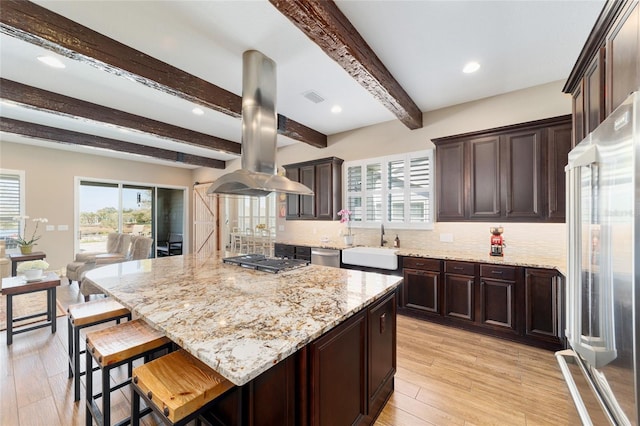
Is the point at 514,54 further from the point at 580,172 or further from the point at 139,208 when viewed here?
the point at 139,208

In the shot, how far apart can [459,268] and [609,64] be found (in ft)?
7.42

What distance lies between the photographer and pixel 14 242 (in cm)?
531

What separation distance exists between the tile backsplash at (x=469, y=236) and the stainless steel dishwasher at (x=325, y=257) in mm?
680

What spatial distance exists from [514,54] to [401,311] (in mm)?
3201

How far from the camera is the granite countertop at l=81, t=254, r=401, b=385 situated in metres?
0.99

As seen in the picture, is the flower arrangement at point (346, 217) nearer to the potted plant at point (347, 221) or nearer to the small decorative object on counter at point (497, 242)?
the potted plant at point (347, 221)

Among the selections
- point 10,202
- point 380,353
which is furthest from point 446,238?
point 10,202

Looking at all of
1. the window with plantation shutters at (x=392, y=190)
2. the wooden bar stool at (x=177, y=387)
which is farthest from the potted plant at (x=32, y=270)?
the window with plantation shutters at (x=392, y=190)

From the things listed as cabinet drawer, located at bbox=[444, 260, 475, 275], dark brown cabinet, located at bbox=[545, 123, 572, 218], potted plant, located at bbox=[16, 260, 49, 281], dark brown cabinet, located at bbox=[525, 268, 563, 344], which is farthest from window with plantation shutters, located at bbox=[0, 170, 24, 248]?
dark brown cabinet, located at bbox=[545, 123, 572, 218]

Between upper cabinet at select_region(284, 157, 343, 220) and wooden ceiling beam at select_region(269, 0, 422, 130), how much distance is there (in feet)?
5.87

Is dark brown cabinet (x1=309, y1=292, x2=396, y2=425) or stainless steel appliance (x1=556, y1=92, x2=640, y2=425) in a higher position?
stainless steel appliance (x1=556, y1=92, x2=640, y2=425)

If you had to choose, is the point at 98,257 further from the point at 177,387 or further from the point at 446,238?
the point at 446,238

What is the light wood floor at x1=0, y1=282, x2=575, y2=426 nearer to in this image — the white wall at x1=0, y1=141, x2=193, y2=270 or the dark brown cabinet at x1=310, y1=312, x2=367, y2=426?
the dark brown cabinet at x1=310, y1=312, x2=367, y2=426

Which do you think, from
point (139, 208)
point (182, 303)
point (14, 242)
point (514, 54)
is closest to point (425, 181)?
point (514, 54)
